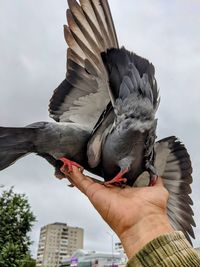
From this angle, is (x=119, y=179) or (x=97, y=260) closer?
(x=119, y=179)

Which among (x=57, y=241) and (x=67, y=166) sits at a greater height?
(x=57, y=241)

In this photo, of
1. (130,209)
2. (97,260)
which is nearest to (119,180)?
(130,209)

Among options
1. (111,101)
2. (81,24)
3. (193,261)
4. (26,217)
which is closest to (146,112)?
(111,101)

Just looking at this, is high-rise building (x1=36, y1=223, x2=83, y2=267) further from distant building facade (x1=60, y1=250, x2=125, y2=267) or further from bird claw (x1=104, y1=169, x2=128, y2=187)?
bird claw (x1=104, y1=169, x2=128, y2=187)

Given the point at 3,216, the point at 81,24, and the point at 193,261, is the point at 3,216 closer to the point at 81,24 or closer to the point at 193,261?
the point at 81,24

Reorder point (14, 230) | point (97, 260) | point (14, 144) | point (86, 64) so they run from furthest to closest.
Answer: point (97, 260)
point (14, 230)
point (86, 64)
point (14, 144)

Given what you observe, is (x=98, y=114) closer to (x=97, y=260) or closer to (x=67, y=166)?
(x=67, y=166)

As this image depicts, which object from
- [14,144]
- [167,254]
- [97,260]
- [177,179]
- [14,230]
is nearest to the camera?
[167,254]
